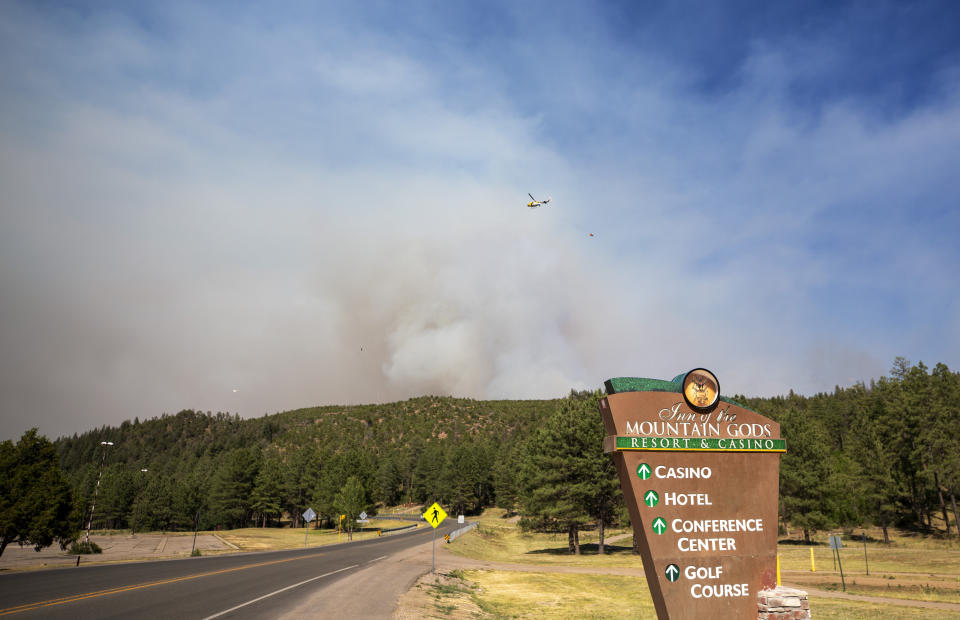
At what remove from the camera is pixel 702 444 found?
1316 cm

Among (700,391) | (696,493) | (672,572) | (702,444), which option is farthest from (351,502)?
(700,391)

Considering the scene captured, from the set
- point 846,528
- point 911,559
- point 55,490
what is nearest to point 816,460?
point 911,559

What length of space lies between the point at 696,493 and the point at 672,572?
2.03 m

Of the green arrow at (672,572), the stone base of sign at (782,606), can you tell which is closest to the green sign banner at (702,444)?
the green arrow at (672,572)

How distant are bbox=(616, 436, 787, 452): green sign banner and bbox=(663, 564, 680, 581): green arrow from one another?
237 centimetres

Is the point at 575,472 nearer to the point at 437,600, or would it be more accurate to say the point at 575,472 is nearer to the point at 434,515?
the point at 434,515

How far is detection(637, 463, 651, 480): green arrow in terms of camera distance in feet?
41.9

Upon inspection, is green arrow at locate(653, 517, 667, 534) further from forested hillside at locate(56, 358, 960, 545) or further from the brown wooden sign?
forested hillside at locate(56, 358, 960, 545)

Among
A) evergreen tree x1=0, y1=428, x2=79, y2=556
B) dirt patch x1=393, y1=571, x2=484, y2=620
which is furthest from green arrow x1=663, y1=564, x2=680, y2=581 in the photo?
evergreen tree x1=0, y1=428, x2=79, y2=556

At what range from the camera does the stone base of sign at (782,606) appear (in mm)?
12172

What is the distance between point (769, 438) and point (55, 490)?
50.3 metres

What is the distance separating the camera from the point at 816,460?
60.7 m

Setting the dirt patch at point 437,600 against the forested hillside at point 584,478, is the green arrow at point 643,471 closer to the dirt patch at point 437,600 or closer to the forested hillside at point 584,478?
the dirt patch at point 437,600

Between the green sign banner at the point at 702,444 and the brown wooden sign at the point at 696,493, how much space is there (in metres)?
0.03
